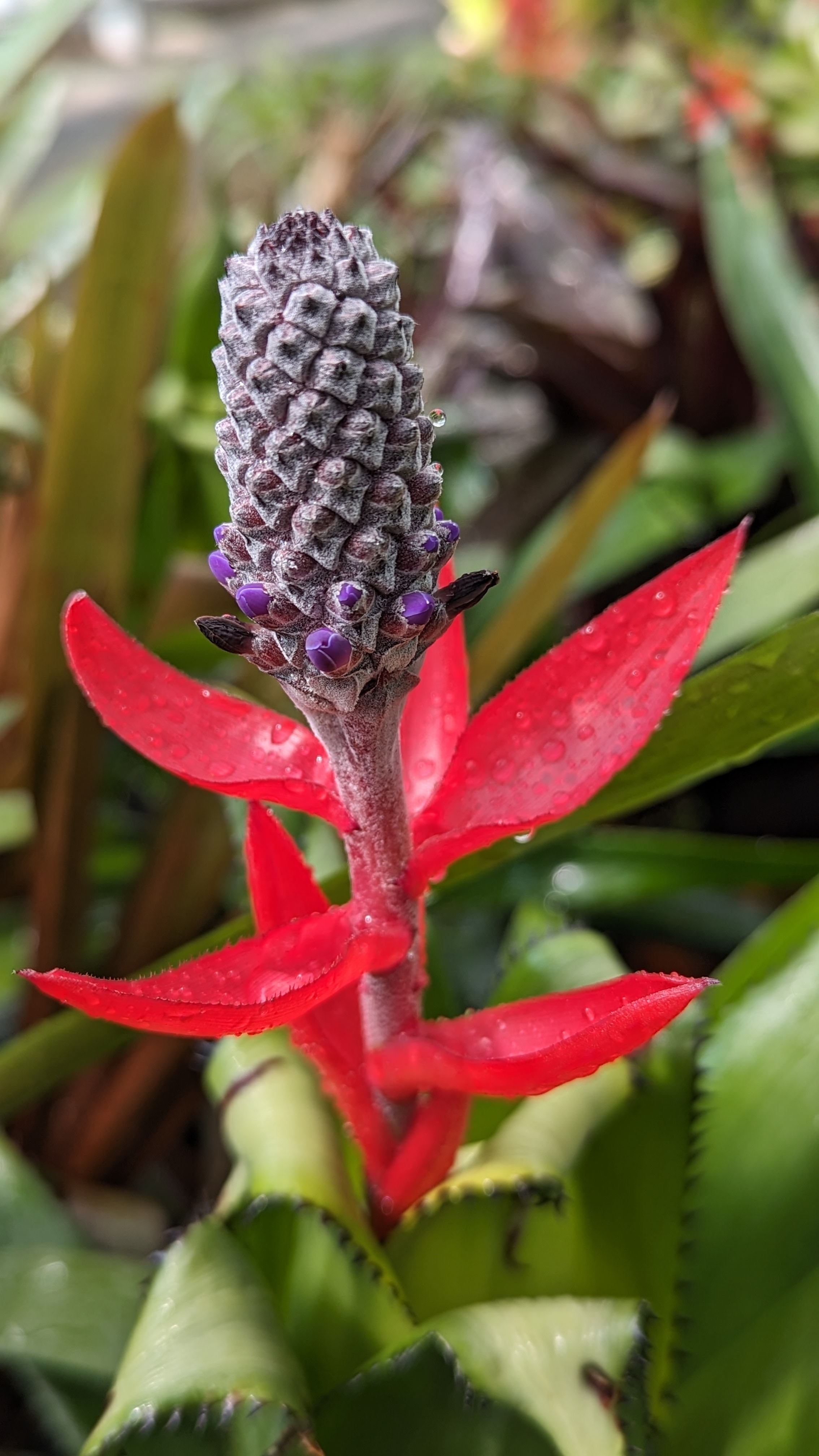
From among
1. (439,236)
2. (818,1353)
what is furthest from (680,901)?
(439,236)

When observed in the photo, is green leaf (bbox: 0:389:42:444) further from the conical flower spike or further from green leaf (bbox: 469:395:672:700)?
the conical flower spike

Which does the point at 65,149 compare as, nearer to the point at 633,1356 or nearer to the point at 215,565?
the point at 215,565

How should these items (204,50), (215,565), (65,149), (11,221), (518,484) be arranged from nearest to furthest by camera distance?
(215,565), (518,484), (11,221), (65,149), (204,50)

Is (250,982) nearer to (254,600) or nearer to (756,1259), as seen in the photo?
(254,600)

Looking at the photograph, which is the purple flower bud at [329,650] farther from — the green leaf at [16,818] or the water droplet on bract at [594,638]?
the green leaf at [16,818]

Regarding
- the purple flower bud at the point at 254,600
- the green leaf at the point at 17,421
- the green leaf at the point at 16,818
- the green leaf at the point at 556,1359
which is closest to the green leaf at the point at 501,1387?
the green leaf at the point at 556,1359

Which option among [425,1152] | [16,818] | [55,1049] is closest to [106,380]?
[16,818]

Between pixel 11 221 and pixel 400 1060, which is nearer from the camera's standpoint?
pixel 400 1060

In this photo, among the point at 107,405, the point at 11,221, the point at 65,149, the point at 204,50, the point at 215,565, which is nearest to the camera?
the point at 215,565

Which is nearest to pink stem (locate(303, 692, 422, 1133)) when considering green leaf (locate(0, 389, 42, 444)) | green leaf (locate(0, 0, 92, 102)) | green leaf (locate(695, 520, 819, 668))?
green leaf (locate(695, 520, 819, 668))
